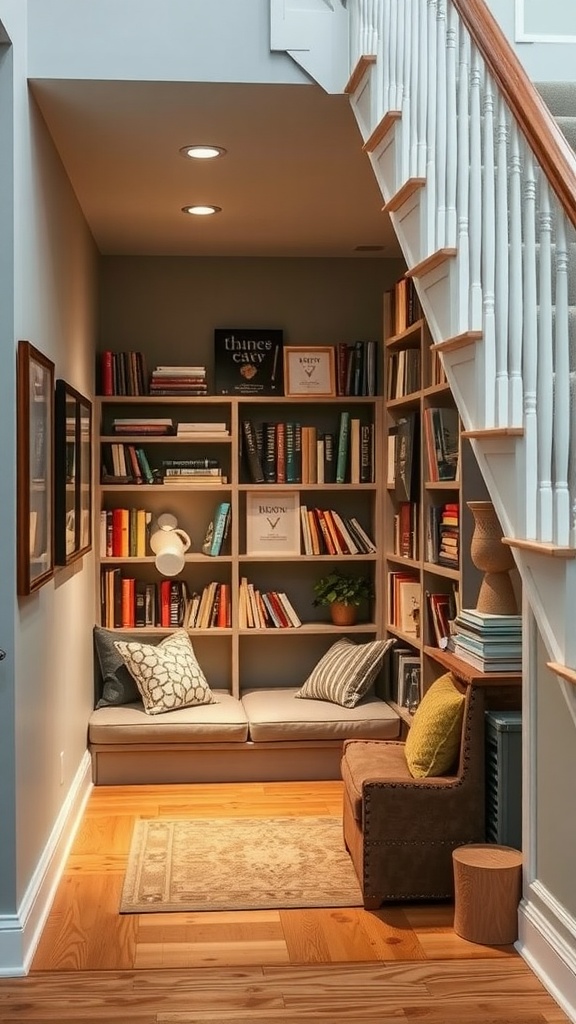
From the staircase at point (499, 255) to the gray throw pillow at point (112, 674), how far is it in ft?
9.56

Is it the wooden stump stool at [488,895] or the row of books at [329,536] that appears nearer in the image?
the wooden stump stool at [488,895]

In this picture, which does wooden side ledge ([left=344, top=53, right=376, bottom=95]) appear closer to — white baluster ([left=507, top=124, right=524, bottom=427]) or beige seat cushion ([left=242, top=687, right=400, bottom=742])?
white baluster ([left=507, top=124, right=524, bottom=427])

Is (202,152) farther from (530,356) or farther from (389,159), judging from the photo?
(530,356)

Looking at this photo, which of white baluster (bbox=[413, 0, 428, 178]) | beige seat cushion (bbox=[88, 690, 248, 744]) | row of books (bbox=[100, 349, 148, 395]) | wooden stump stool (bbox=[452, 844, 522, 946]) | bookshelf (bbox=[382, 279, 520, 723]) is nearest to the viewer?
white baluster (bbox=[413, 0, 428, 178])

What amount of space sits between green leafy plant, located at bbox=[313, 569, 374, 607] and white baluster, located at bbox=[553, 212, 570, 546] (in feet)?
10.9

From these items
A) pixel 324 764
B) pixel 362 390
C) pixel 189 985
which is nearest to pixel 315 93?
pixel 362 390

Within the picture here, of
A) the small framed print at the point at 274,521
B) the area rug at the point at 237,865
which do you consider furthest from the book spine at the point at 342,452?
the area rug at the point at 237,865

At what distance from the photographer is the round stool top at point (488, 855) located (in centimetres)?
341

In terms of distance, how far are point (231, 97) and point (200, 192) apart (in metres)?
1.09

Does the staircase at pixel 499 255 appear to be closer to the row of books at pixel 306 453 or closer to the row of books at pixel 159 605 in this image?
the row of books at pixel 306 453

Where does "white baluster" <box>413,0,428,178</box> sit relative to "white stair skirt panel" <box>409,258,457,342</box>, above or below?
above

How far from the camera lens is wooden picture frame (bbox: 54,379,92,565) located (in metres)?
4.00

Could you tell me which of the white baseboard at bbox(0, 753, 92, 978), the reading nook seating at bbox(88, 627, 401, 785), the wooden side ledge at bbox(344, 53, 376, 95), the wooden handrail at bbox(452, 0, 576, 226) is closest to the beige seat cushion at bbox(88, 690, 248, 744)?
the reading nook seating at bbox(88, 627, 401, 785)

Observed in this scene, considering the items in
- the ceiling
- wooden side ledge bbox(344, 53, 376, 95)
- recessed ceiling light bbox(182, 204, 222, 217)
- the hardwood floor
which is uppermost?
wooden side ledge bbox(344, 53, 376, 95)
